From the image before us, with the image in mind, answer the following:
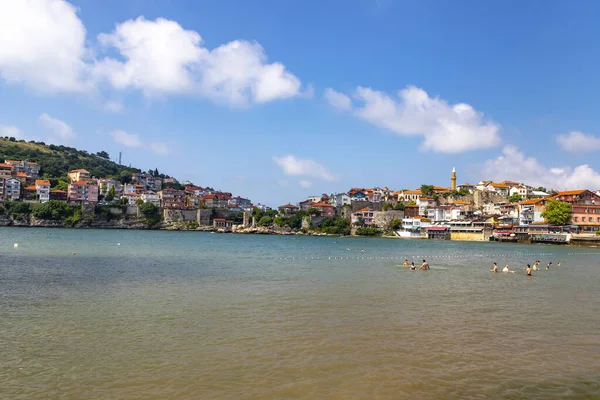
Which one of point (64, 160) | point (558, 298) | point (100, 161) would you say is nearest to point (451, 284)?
point (558, 298)

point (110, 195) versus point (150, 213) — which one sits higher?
point (110, 195)

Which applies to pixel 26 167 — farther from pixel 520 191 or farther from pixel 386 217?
pixel 520 191

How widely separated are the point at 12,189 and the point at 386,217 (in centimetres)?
9174

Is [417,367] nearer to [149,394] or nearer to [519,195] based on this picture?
[149,394]

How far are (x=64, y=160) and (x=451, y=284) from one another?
158 m

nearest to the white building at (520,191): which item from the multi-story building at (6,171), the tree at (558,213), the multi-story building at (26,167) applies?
the tree at (558,213)

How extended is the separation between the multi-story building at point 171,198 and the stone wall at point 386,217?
5772 centimetres

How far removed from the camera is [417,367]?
9383mm

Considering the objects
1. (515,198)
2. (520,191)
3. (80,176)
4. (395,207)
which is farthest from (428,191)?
(80,176)

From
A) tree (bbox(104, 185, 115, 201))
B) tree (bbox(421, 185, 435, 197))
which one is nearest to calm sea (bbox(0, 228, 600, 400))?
tree (bbox(421, 185, 435, 197))

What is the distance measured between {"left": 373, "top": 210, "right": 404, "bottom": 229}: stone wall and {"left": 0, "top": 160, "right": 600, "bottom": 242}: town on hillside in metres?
0.24

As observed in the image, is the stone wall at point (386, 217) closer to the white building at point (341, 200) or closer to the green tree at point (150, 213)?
the white building at point (341, 200)

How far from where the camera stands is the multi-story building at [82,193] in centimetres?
11451

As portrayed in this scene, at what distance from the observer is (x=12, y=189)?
108 m
